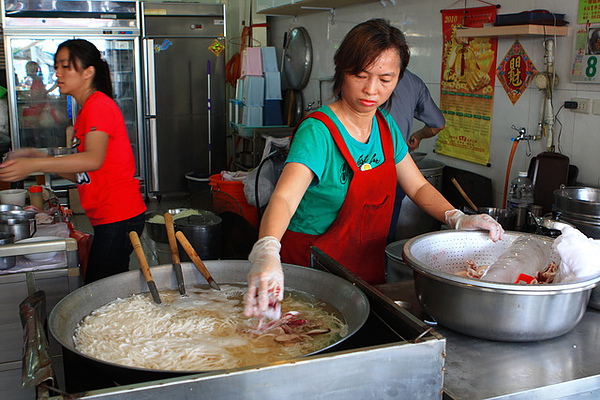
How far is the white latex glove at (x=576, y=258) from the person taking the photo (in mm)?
1449

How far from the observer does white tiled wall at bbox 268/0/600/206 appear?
3.14 metres

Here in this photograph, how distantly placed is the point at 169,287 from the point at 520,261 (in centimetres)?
97

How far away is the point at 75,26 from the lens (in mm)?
6875

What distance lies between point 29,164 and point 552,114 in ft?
8.89

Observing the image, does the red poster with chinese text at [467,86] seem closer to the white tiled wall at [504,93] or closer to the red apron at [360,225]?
the white tiled wall at [504,93]

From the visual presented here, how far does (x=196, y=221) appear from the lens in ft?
13.8

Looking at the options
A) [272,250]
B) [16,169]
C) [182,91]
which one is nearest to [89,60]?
[16,169]

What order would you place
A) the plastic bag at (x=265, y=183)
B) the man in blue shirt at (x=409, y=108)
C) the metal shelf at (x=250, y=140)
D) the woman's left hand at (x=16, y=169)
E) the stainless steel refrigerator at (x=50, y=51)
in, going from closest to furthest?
the woman's left hand at (x=16, y=169) → the man in blue shirt at (x=409, y=108) → the plastic bag at (x=265, y=183) → the metal shelf at (x=250, y=140) → the stainless steel refrigerator at (x=50, y=51)

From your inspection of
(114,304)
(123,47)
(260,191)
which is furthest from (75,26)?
A: (114,304)

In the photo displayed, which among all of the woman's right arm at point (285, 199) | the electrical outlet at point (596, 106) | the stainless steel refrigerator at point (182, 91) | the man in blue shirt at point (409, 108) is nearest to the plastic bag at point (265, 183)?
the man in blue shirt at point (409, 108)

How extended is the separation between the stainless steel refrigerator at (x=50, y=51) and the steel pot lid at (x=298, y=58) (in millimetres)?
1837

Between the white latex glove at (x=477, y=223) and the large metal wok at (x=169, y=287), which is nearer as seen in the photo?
the large metal wok at (x=169, y=287)

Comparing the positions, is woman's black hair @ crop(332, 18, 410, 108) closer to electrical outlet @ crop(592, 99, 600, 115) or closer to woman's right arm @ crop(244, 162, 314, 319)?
woman's right arm @ crop(244, 162, 314, 319)

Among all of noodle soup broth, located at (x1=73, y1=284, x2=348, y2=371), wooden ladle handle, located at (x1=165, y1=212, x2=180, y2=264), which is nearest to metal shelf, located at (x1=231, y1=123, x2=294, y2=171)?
wooden ladle handle, located at (x1=165, y1=212, x2=180, y2=264)
